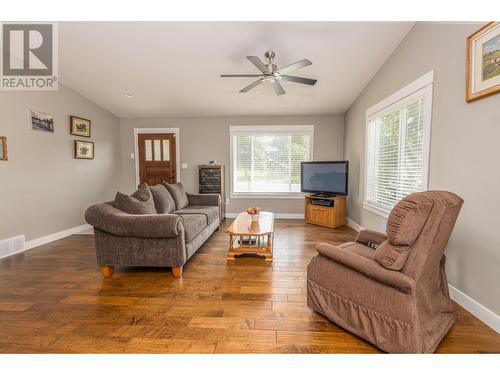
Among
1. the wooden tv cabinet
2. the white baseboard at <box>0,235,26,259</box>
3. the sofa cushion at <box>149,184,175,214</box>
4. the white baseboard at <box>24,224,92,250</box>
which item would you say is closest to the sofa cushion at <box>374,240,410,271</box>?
the sofa cushion at <box>149,184,175,214</box>

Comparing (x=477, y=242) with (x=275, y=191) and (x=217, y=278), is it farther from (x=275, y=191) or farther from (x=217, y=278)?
(x=275, y=191)

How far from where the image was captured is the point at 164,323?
1766mm

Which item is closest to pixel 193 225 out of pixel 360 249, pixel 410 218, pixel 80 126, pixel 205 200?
pixel 205 200

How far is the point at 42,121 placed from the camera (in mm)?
3742

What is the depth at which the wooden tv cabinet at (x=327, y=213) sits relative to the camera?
181 inches

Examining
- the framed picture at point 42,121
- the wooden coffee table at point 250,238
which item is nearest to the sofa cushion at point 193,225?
the wooden coffee table at point 250,238

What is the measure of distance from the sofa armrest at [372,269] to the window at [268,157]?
3.91 meters

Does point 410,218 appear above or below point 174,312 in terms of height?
above

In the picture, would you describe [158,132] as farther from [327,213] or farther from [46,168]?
[327,213]

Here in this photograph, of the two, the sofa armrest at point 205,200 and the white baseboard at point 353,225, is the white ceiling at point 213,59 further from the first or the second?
the white baseboard at point 353,225

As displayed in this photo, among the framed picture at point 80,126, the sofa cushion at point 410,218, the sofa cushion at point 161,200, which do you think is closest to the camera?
the sofa cushion at point 410,218
